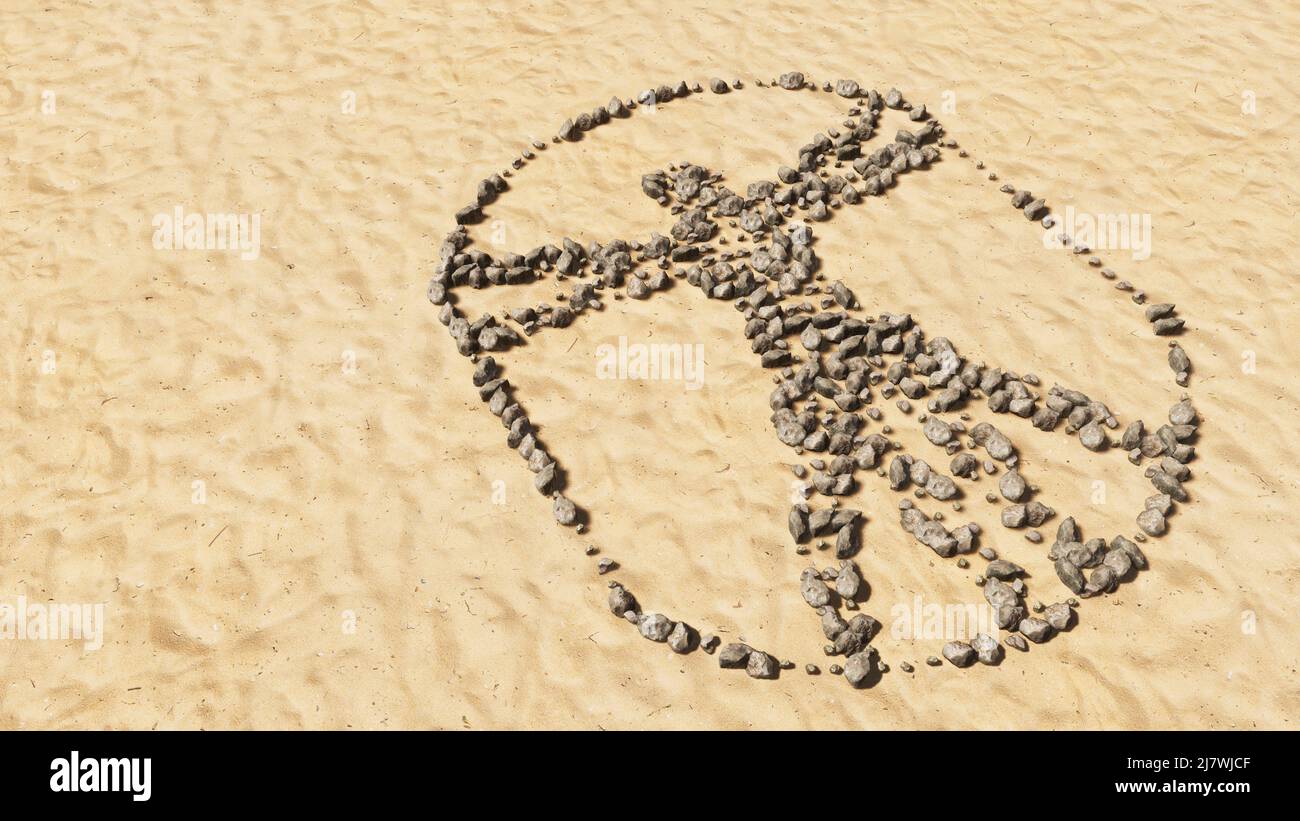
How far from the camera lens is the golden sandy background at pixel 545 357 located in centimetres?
561

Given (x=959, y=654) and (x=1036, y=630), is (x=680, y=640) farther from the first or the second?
(x=1036, y=630)

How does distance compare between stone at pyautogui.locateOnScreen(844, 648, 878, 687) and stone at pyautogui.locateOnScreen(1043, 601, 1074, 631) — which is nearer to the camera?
stone at pyautogui.locateOnScreen(844, 648, 878, 687)

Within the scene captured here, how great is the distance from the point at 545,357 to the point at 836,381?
7.83 feet

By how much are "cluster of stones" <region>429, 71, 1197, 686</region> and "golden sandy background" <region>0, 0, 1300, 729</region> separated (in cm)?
17

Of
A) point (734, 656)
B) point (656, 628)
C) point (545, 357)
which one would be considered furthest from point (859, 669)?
point (545, 357)

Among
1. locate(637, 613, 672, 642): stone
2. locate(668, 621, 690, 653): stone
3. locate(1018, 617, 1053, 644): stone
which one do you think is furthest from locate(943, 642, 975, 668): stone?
locate(637, 613, 672, 642): stone

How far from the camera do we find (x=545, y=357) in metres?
7.54

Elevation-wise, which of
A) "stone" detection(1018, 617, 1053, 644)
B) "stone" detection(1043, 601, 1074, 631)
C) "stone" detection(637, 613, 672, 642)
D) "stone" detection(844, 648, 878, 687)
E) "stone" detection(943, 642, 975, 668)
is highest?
"stone" detection(1043, 601, 1074, 631)

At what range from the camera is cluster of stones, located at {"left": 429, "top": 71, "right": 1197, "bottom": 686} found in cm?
593

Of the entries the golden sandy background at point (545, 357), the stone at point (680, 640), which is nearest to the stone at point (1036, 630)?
the golden sandy background at point (545, 357)

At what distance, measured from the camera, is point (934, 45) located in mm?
10992

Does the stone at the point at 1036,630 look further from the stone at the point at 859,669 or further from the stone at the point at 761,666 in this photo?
the stone at the point at 761,666

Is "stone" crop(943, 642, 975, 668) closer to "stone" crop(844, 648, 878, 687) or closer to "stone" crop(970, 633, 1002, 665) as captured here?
"stone" crop(970, 633, 1002, 665)
